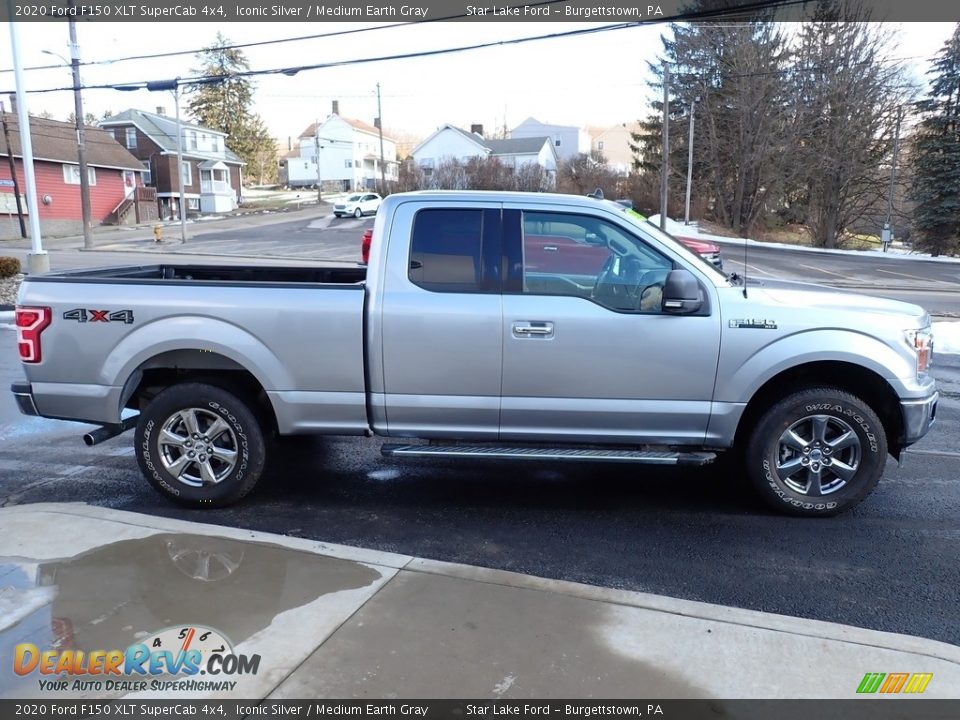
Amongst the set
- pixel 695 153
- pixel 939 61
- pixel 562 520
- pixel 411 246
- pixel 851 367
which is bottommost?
pixel 562 520

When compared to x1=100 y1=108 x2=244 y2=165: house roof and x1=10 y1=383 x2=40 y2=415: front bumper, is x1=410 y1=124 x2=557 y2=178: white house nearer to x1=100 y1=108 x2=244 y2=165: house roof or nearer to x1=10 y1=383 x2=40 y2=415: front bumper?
x1=100 y1=108 x2=244 y2=165: house roof

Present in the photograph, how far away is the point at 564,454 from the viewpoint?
456cm

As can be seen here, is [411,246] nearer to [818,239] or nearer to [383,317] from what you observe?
[383,317]

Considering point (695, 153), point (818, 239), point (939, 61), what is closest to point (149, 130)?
point (695, 153)

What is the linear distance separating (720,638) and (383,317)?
261 cm

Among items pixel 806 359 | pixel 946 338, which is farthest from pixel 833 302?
pixel 946 338

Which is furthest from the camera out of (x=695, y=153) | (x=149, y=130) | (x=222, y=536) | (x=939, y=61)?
(x=149, y=130)

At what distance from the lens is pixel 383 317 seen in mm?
4539

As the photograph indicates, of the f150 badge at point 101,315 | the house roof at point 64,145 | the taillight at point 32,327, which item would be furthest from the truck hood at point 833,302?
the house roof at point 64,145

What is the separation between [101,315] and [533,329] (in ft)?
9.04

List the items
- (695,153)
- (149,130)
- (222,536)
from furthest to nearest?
(149,130) → (695,153) → (222,536)

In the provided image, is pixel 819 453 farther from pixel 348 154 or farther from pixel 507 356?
pixel 348 154

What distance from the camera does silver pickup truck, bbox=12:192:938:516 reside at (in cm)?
450

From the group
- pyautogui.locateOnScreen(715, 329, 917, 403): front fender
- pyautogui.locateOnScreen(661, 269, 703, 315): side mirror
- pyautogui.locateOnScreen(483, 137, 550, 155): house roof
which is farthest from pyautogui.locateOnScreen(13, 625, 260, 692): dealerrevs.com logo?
pyautogui.locateOnScreen(483, 137, 550, 155): house roof
